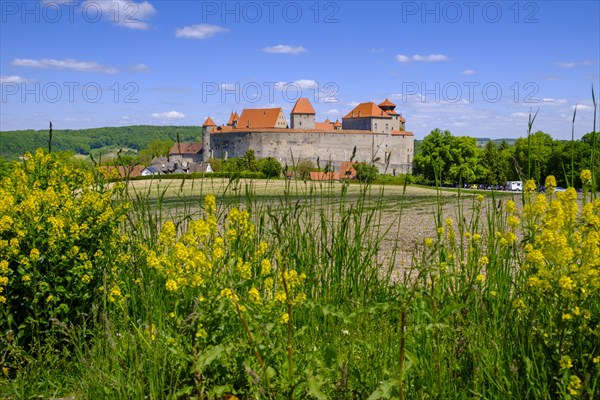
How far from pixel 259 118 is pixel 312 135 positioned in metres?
14.2

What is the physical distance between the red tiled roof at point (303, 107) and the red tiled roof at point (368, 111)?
8.16 m

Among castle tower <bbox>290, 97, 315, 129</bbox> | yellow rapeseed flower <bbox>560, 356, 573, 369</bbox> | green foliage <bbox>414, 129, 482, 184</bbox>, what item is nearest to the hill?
castle tower <bbox>290, 97, 315, 129</bbox>

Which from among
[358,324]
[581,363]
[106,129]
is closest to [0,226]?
[358,324]

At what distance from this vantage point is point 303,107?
353ft

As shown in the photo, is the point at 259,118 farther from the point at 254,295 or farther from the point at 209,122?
the point at 254,295

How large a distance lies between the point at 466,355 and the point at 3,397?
2495 mm

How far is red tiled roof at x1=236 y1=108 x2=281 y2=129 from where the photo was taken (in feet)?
340

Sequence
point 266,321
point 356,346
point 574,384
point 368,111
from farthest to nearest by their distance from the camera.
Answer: point 368,111
point 356,346
point 266,321
point 574,384

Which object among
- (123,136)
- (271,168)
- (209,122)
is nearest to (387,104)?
(209,122)

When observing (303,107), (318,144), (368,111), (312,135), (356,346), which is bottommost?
(356,346)

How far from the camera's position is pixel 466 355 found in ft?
9.50

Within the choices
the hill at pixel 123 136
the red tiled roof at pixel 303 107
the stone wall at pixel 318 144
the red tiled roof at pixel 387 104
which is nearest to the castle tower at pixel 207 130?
the stone wall at pixel 318 144

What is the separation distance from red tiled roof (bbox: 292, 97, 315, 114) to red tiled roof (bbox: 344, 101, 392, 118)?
816 centimetres

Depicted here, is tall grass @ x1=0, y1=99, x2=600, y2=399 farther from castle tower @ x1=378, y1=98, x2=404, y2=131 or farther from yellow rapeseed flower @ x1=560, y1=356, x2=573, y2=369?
castle tower @ x1=378, y1=98, x2=404, y2=131
